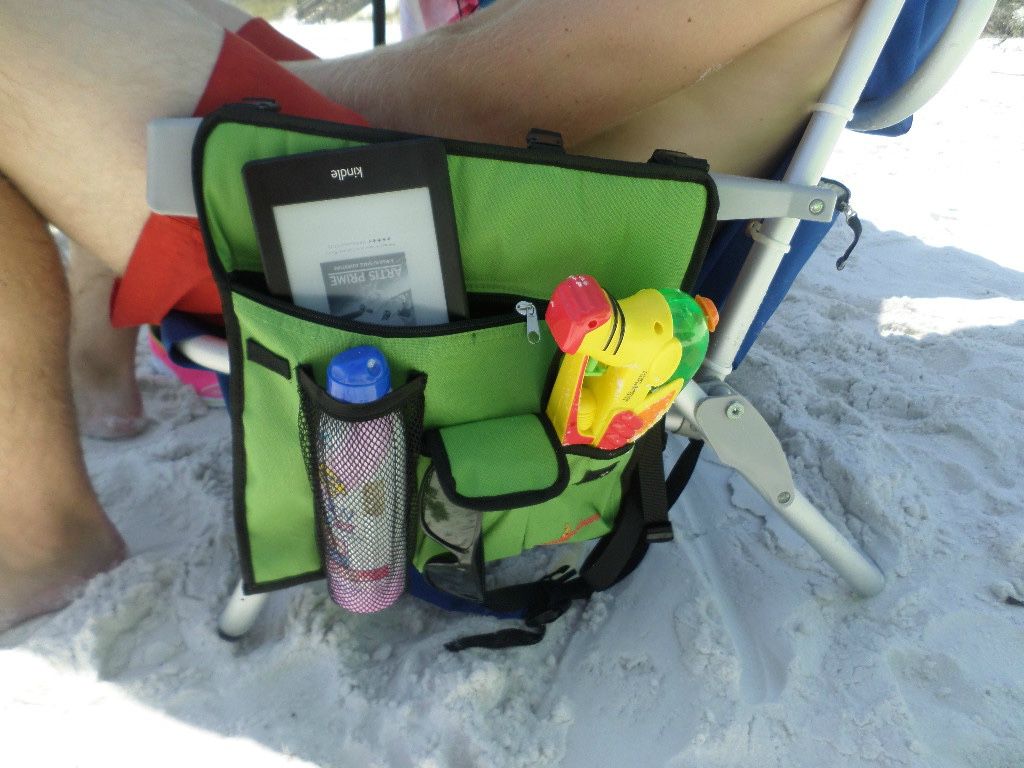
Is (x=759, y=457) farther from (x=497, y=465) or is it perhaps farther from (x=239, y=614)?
(x=239, y=614)

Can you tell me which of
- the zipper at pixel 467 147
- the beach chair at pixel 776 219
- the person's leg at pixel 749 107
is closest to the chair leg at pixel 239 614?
the beach chair at pixel 776 219

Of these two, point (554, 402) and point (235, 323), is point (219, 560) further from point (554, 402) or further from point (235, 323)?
point (554, 402)

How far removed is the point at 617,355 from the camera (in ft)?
2.27

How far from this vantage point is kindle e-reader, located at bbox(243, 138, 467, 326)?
69 centimetres

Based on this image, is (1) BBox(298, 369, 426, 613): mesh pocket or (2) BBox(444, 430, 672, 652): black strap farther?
(2) BBox(444, 430, 672, 652): black strap

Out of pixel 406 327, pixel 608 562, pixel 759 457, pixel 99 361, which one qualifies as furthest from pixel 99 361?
pixel 759 457

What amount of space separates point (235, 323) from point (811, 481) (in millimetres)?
979

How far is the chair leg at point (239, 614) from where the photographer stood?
935 millimetres

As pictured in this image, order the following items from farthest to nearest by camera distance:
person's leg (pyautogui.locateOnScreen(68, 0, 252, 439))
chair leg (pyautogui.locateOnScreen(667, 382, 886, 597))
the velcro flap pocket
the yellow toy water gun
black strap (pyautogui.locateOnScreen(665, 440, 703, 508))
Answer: person's leg (pyautogui.locateOnScreen(68, 0, 252, 439))
black strap (pyautogui.locateOnScreen(665, 440, 703, 508))
chair leg (pyautogui.locateOnScreen(667, 382, 886, 597))
the velcro flap pocket
the yellow toy water gun

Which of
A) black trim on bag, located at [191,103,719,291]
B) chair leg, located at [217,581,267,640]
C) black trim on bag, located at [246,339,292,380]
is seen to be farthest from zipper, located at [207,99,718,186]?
chair leg, located at [217,581,267,640]

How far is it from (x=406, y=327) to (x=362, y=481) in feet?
0.57

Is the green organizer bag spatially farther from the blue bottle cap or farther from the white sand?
the white sand

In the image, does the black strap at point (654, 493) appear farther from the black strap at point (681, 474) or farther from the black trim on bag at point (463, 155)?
the black trim on bag at point (463, 155)

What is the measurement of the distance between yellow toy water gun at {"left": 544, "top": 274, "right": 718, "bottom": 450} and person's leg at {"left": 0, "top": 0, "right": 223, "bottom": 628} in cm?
47
